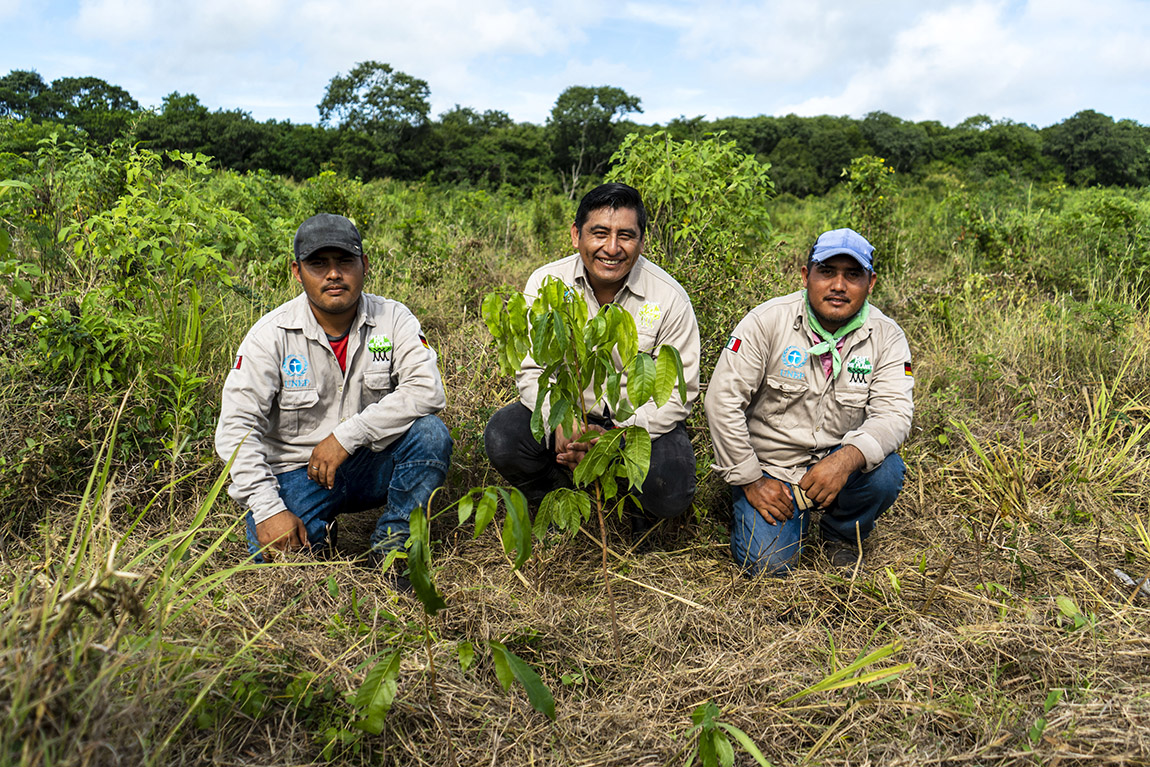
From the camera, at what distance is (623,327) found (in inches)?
70.9

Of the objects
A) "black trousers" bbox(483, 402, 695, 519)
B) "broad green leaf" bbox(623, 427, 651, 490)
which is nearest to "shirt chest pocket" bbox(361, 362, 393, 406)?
"black trousers" bbox(483, 402, 695, 519)

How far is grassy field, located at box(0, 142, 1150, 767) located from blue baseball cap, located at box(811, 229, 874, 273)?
0.93m

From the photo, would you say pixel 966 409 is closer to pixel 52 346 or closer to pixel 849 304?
pixel 849 304

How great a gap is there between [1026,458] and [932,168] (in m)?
19.3

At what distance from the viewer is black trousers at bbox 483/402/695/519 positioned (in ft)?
8.86

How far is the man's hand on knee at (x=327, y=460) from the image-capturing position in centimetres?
254

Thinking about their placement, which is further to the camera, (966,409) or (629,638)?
(966,409)

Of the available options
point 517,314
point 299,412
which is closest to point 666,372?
point 517,314

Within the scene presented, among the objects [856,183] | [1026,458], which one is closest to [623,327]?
[1026,458]

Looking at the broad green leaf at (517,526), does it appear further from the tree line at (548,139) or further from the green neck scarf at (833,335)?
the tree line at (548,139)

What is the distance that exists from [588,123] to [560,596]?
25.0 m

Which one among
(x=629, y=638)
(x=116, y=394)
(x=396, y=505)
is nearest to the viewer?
(x=629, y=638)

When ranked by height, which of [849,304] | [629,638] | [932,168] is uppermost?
[932,168]

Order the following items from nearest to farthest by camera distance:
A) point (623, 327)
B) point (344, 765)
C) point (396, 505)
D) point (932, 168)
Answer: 1. point (344, 765)
2. point (623, 327)
3. point (396, 505)
4. point (932, 168)
